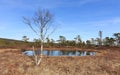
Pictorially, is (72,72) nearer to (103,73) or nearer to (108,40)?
(103,73)

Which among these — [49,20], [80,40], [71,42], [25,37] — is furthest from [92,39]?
[49,20]

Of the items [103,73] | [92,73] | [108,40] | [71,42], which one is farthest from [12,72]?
[108,40]

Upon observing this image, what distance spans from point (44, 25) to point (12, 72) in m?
7.35

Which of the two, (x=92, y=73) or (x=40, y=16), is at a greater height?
(x=40, y=16)

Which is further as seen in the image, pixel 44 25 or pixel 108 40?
pixel 108 40

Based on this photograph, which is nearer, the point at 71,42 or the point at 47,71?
the point at 47,71

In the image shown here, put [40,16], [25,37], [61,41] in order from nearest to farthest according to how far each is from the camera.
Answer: [40,16] < [61,41] < [25,37]

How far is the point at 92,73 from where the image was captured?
16281mm

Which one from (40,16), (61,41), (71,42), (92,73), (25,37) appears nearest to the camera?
(92,73)

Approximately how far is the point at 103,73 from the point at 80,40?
7378 cm

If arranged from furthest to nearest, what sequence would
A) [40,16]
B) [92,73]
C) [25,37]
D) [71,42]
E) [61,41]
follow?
[25,37] < [61,41] < [71,42] < [40,16] < [92,73]

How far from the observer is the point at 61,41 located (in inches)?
3588

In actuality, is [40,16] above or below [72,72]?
above

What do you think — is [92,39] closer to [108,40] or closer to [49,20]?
[108,40]
